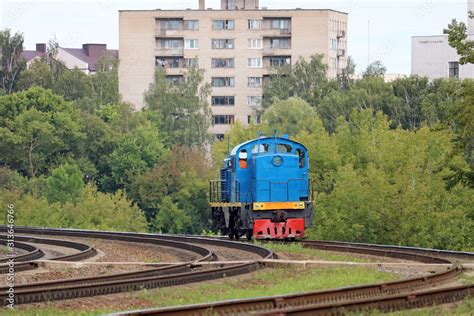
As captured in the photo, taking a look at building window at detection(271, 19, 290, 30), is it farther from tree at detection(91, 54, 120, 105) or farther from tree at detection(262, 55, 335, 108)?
tree at detection(91, 54, 120, 105)

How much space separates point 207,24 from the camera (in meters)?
139

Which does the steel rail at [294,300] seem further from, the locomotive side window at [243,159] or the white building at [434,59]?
the white building at [434,59]

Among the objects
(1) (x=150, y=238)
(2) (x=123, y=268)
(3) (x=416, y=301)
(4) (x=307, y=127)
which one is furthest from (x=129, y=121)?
(3) (x=416, y=301)

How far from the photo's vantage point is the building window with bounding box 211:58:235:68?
139250mm

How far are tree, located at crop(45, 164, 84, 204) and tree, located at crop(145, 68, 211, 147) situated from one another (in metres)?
26.3

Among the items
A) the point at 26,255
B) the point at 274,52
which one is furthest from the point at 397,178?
the point at 274,52

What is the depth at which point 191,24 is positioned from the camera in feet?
456

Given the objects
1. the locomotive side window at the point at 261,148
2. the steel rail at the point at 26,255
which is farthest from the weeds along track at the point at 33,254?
the locomotive side window at the point at 261,148

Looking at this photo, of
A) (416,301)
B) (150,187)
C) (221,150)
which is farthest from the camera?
(150,187)

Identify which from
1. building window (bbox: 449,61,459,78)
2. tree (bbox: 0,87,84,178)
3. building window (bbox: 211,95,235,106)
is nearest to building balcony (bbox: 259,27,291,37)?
building window (bbox: 211,95,235,106)

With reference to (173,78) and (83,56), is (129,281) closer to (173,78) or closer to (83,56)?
(173,78)

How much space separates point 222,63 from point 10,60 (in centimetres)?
2409

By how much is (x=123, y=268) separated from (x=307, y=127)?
7274cm

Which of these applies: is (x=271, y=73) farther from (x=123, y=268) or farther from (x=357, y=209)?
(x=123, y=268)
